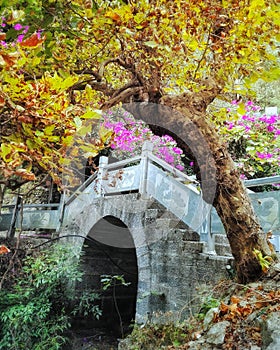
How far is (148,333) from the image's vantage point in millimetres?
3928

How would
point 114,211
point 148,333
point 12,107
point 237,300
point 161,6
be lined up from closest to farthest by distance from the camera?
point 12,107, point 237,300, point 161,6, point 148,333, point 114,211

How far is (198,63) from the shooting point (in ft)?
9.40

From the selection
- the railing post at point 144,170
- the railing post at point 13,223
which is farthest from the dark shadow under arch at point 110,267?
the railing post at point 13,223

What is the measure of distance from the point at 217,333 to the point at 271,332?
0.45 meters

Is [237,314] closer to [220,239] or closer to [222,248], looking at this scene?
[222,248]

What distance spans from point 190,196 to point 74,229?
3.24 m

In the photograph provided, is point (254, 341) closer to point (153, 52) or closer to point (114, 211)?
point (153, 52)

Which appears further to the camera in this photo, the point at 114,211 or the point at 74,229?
the point at 74,229

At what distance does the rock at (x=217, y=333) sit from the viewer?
2.07 m

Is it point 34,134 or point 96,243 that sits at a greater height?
point 34,134

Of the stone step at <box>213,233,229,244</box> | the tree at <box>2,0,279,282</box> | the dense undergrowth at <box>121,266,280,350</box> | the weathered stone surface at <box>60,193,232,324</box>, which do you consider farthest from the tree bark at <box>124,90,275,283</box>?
the stone step at <box>213,233,229,244</box>

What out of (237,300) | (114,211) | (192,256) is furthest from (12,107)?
(114,211)

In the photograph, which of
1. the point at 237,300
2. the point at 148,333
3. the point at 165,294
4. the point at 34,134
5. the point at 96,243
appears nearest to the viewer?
the point at 34,134

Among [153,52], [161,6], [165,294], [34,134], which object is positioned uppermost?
[161,6]
